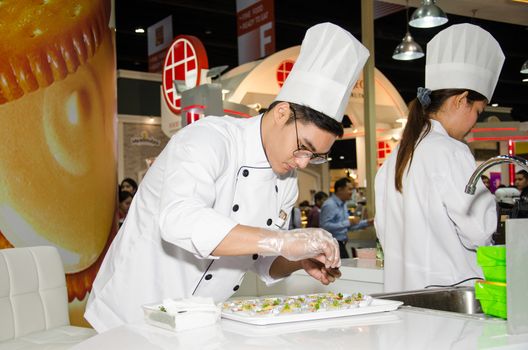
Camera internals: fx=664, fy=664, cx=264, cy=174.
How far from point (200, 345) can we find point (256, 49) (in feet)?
26.9

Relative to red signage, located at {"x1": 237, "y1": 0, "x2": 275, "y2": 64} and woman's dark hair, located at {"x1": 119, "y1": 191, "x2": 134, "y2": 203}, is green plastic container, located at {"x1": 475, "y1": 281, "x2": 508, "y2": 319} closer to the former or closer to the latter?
woman's dark hair, located at {"x1": 119, "y1": 191, "x2": 134, "y2": 203}

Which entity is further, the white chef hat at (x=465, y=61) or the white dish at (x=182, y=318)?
the white chef hat at (x=465, y=61)

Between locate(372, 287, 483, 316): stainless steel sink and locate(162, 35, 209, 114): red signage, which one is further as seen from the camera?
locate(162, 35, 209, 114): red signage

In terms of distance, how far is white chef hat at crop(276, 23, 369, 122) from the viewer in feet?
6.39

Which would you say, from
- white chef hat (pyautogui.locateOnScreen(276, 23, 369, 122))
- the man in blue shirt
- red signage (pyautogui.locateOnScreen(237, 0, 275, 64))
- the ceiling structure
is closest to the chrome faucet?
white chef hat (pyautogui.locateOnScreen(276, 23, 369, 122))

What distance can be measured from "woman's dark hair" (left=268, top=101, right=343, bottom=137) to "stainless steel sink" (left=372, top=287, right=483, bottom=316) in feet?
1.85

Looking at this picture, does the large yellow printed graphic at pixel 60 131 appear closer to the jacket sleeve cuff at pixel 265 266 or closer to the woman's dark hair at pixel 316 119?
the jacket sleeve cuff at pixel 265 266

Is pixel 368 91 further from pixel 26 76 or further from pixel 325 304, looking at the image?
pixel 325 304

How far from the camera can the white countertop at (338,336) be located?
131 centimetres

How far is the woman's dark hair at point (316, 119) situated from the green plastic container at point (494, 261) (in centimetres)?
52

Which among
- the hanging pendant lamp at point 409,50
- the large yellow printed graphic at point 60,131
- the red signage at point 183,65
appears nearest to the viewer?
the large yellow printed graphic at point 60,131

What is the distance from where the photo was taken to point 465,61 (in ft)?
8.70

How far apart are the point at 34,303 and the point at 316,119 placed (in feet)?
6.15

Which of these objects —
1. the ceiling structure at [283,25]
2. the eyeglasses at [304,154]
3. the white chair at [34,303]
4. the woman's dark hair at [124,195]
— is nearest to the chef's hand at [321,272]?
the eyeglasses at [304,154]
